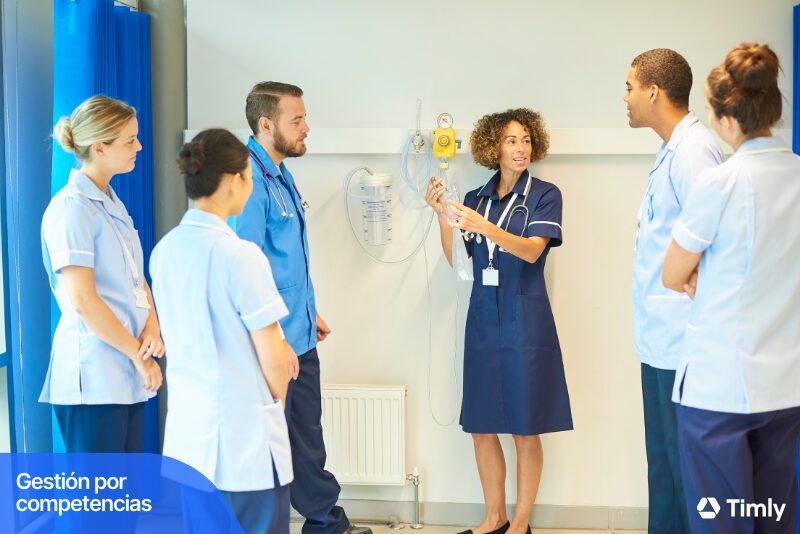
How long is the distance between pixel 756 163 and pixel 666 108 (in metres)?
0.57

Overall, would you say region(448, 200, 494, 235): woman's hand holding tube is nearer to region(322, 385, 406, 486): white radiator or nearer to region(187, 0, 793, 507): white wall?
region(187, 0, 793, 507): white wall

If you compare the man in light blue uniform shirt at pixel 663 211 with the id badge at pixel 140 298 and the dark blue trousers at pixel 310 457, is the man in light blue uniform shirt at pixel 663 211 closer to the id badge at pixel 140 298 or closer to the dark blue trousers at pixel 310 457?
the dark blue trousers at pixel 310 457

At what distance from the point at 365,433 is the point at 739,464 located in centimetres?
167

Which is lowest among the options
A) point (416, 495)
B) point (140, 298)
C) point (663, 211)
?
point (416, 495)

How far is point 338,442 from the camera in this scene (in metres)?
3.43

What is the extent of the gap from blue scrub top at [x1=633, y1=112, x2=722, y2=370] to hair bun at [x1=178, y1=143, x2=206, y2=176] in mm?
1284

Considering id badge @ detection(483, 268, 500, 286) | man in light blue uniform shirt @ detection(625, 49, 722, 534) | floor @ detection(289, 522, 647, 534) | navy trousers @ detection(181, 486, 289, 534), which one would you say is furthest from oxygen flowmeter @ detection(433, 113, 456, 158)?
navy trousers @ detection(181, 486, 289, 534)

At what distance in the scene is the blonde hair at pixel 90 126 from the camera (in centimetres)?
237

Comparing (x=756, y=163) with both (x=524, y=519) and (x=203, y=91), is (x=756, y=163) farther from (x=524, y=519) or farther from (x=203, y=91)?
(x=203, y=91)

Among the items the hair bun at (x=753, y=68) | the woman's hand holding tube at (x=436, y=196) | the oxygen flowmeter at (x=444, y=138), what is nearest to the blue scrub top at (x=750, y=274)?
the hair bun at (x=753, y=68)

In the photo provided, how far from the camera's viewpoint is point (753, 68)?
Answer: 6.45 ft

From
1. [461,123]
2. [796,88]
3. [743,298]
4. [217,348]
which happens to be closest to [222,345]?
[217,348]

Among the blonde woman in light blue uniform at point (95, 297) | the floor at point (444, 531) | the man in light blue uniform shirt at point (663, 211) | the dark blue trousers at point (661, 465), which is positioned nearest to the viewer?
the blonde woman in light blue uniform at point (95, 297)

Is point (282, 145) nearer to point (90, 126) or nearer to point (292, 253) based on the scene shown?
point (292, 253)
